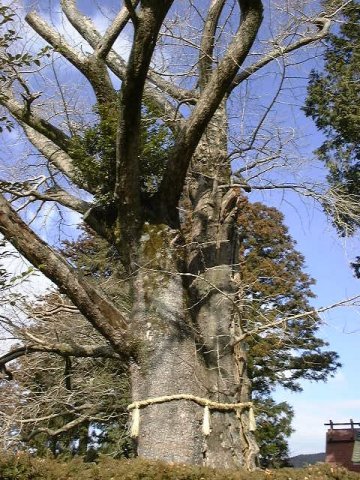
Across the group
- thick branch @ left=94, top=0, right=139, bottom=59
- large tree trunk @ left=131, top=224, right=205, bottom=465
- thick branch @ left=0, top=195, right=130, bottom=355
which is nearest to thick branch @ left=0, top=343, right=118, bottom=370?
thick branch @ left=0, top=195, right=130, bottom=355

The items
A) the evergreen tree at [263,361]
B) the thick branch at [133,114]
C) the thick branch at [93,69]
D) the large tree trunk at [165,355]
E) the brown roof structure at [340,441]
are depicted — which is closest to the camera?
the thick branch at [133,114]

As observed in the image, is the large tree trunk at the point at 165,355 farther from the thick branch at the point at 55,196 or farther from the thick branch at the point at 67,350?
the thick branch at the point at 55,196

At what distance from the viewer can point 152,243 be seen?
5.52m

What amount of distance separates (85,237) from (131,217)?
15871mm

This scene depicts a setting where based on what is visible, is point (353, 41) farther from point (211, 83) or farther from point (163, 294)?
point (163, 294)

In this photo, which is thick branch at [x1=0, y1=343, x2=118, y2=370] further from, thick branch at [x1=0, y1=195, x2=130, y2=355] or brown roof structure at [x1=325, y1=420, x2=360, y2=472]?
brown roof structure at [x1=325, y1=420, x2=360, y2=472]

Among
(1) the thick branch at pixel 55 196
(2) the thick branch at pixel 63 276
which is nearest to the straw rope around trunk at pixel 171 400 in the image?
(2) the thick branch at pixel 63 276

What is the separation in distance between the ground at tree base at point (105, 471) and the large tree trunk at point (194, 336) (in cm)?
76

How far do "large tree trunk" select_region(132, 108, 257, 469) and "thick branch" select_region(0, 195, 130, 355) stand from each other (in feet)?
0.73

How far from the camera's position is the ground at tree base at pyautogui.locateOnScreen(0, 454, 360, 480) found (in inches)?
141

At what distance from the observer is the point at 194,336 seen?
532 centimetres

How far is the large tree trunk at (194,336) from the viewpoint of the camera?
4.77 m

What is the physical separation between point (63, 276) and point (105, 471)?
5.78 feet

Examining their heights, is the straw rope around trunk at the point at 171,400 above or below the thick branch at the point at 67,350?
below
